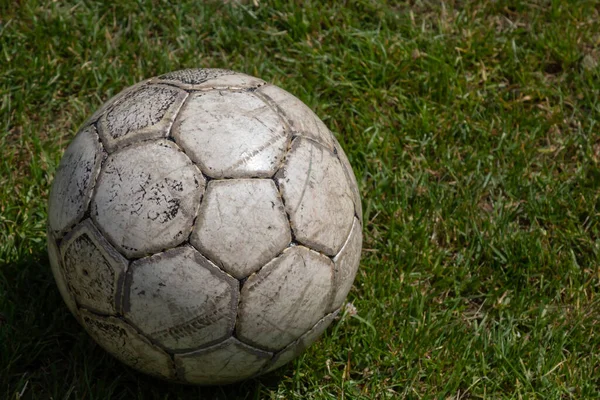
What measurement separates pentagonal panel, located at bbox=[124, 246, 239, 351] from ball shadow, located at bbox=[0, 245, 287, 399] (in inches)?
26.0

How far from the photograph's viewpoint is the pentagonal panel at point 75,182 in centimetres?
272

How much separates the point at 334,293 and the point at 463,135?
1677 mm

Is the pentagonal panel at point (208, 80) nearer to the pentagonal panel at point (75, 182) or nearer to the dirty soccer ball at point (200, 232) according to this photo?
the dirty soccer ball at point (200, 232)

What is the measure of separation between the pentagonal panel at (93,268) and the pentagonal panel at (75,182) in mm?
62

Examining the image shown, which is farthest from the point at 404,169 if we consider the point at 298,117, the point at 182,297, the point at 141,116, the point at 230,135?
the point at 182,297

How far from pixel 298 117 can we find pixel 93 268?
0.95 m

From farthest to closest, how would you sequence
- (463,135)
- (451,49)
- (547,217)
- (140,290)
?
(451,49), (463,135), (547,217), (140,290)

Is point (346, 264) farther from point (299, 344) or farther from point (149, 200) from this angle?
point (149, 200)

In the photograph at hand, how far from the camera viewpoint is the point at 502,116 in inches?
168

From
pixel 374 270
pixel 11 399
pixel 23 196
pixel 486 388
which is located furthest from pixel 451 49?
pixel 11 399

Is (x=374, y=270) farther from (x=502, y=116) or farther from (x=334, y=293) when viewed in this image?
(x=502, y=116)

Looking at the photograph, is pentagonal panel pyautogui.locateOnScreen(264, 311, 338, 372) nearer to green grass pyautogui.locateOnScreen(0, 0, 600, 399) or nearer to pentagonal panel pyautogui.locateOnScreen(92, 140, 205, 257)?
green grass pyautogui.locateOnScreen(0, 0, 600, 399)

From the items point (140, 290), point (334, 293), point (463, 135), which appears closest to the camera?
point (140, 290)

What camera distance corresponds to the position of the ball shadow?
10.5 feet
